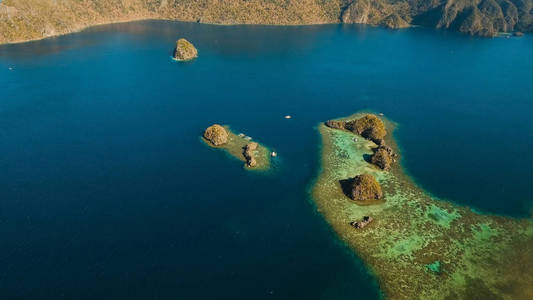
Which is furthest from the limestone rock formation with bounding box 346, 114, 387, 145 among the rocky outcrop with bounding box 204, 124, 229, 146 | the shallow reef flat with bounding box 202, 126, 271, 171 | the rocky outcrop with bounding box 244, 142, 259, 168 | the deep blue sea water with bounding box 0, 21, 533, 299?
the rocky outcrop with bounding box 204, 124, 229, 146

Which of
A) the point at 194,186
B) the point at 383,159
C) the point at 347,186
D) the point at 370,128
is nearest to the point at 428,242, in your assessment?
the point at 347,186

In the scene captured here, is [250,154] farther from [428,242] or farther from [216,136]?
[428,242]

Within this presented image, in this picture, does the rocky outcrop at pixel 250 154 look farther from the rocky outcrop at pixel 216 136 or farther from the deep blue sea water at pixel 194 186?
the rocky outcrop at pixel 216 136

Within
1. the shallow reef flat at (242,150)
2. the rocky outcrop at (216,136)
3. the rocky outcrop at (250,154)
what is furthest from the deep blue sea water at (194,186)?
the rocky outcrop at (216,136)

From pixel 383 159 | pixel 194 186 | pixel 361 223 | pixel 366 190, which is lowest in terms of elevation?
pixel 194 186

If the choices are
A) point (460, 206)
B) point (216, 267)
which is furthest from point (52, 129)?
point (460, 206)
